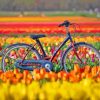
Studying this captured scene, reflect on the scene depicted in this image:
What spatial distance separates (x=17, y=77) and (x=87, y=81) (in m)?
1.41

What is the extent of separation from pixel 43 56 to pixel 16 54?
529 mm

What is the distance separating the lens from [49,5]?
73.3m

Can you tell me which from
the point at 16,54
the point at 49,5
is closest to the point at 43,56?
the point at 16,54

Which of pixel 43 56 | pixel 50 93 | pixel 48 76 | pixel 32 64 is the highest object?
pixel 43 56

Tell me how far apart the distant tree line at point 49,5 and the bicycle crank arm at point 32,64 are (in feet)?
194

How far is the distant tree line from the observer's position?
2699 inches

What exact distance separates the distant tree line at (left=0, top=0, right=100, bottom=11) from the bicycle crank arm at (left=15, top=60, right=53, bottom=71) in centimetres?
5899

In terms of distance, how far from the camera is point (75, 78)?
Answer: 17.5 ft

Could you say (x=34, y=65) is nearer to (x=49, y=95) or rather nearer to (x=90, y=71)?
(x=90, y=71)

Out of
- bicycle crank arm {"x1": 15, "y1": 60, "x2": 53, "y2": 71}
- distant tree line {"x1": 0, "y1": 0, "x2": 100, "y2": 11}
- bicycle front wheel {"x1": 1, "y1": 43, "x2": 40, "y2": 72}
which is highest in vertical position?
distant tree line {"x1": 0, "y1": 0, "x2": 100, "y2": 11}

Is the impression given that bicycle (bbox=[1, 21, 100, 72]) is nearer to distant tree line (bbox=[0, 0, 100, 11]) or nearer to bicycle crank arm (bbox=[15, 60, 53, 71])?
bicycle crank arm (bbox=[15, 60, 53, 71])

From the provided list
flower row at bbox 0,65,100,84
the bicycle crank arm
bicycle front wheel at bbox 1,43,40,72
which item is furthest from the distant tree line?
flower row at bbox 0,65,100,84

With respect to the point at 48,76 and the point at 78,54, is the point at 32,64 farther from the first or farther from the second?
the point at 48,76

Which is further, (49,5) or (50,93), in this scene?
(49,5)
